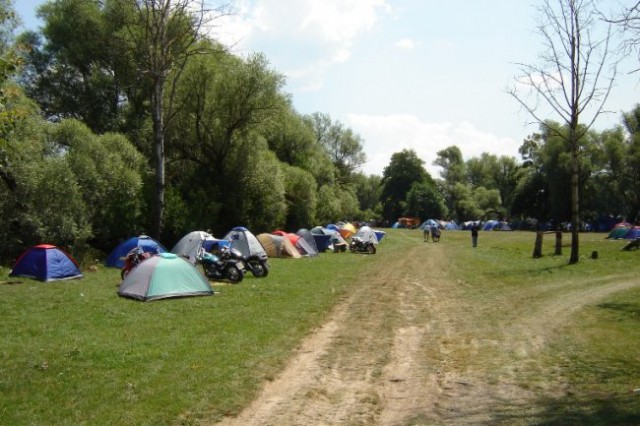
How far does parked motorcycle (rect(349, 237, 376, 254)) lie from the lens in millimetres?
30562

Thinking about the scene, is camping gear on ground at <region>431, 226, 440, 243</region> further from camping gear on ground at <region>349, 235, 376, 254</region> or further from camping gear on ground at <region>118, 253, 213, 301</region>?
camping gear on ground at <region>118, 253, 213, 301</region>

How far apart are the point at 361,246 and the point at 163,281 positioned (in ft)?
62.1

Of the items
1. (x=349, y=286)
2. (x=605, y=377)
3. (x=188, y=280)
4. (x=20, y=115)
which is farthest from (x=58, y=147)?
(x=605, y=377)

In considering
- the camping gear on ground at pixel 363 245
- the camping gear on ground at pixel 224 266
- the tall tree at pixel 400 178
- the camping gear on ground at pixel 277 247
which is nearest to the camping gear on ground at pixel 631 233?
the camping gear on ground at pixel 363 245

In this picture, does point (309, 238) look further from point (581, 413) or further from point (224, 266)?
point (581, 413)

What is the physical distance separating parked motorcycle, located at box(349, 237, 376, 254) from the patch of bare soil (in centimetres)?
1799

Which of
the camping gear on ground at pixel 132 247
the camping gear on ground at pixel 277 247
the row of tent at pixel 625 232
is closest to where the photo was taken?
the camping gear on ground at pixel 132 247

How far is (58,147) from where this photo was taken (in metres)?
21.0

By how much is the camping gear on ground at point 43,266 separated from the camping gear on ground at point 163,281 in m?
4.44


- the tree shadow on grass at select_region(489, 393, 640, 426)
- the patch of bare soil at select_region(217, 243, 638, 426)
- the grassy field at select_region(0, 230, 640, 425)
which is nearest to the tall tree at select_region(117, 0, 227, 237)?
the grassy field at select_region(0, 230, 640, 425)

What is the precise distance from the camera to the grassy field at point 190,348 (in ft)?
19.0

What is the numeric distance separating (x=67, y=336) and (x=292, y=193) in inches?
1148

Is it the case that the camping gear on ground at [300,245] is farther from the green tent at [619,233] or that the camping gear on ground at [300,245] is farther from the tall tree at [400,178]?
the tall tree at [400,178]

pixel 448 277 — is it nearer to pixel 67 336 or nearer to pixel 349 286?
pixel 349 286
